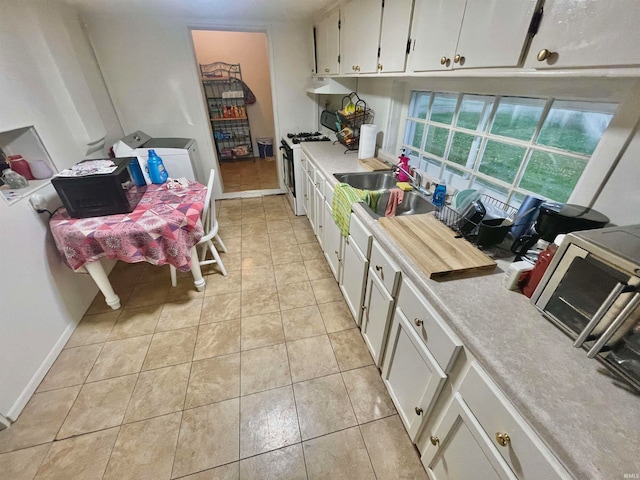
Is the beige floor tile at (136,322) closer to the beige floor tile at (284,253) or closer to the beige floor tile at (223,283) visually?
the beige floor tile at (223,283)

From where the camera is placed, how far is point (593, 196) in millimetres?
941

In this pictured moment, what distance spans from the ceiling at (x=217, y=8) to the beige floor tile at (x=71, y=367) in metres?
2.70

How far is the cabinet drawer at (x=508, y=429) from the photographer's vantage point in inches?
22.2

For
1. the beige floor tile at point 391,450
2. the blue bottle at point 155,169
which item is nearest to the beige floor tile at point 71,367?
the blue bottle at point 155,169

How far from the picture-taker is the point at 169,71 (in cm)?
284

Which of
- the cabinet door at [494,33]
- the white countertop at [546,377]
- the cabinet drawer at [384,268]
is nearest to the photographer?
the white countertop at [546,377]

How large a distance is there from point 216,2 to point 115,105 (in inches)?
64.3

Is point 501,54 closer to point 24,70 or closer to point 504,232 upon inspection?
point 504,232

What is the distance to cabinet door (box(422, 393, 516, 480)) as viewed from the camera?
2.32 ft

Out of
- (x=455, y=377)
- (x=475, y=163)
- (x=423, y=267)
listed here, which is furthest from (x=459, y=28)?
(x=455, y=377)

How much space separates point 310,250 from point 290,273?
0.40 metres

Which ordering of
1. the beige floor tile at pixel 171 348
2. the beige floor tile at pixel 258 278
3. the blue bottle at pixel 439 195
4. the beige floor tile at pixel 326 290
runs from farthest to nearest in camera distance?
the beige floor tile at pixel 258 278 → the beige floor tile at pixel 326 290 → the beige floor tile at pixel 171 348 → the blue bottle at pixel 439 195

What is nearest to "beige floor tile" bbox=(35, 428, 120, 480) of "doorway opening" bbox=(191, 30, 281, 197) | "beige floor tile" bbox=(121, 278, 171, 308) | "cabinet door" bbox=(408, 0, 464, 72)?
"beige floor tile" bbox=(121, 278, 171, 308)

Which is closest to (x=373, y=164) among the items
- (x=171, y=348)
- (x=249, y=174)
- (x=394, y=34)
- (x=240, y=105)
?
(x=394, y=34)
